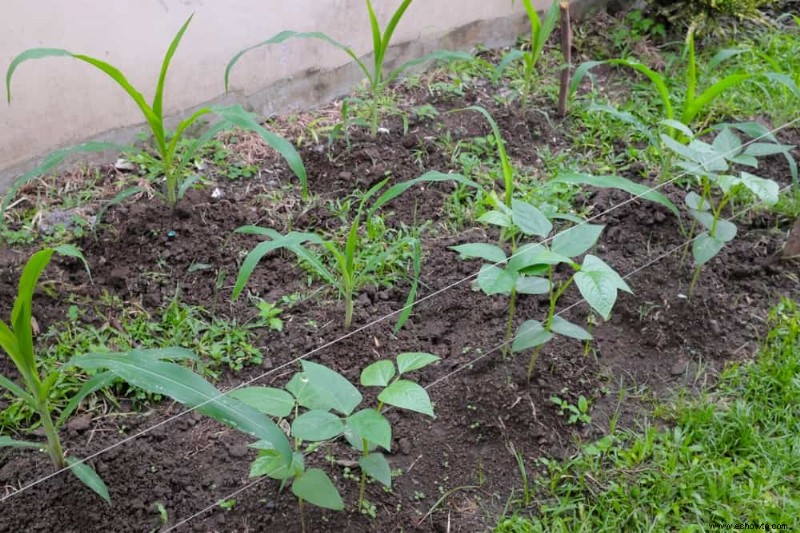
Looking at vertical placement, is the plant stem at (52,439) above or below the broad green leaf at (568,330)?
above

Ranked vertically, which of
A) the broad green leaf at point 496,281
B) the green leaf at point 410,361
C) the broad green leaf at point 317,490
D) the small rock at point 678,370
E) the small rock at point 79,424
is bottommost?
the small rock at point 678,370

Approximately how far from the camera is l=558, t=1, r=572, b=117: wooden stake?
293 cm

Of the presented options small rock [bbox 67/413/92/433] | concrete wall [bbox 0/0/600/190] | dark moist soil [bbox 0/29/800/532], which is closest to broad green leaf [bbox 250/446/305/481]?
dark moist soil [bbox 0/29/800/532]

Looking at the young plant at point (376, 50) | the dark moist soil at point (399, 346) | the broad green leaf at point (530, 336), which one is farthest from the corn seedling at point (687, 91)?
the broad green leaf at point (530, 336)

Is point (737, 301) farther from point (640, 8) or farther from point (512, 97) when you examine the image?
point (640, 8)

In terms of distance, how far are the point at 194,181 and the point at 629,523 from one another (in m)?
1.81

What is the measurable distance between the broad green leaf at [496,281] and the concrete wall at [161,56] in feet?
5.30

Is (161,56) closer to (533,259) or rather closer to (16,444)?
(16,444)

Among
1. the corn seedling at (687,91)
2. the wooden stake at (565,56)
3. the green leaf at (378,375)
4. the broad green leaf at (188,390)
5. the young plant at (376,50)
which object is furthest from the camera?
the wooden stake at (565,56)

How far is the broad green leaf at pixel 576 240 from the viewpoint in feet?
6.09

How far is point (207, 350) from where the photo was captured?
2.14 m

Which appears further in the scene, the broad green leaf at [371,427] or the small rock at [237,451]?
the small rock at [237,451]

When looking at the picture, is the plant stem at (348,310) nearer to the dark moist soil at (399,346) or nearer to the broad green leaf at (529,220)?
the dark moist soil at (399,346)

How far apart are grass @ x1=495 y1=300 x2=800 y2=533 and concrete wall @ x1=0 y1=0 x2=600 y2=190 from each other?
1.95 m
